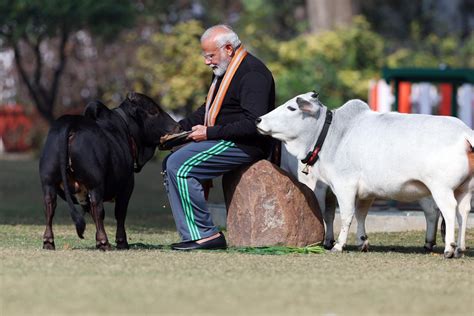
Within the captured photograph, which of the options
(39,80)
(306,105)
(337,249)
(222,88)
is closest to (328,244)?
(337,249)

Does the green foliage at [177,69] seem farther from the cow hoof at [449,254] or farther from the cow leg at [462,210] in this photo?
the cow hoof at [449,254]

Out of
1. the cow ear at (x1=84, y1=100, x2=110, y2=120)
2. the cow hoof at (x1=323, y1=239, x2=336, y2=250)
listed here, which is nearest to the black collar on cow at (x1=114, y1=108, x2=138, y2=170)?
the cow ear at (x1=84, y1=100, x2=110, y2=120)

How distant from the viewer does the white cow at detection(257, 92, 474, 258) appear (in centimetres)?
1212

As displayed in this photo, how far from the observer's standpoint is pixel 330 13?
121ft

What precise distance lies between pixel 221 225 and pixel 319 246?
3.45 meters

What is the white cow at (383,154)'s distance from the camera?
12.1 metres

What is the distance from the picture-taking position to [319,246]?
13.1 metres

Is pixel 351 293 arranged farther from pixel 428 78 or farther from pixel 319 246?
pixel 428 78

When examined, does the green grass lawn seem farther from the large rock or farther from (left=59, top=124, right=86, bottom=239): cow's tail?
the large rock

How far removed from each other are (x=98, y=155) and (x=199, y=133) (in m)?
1.16

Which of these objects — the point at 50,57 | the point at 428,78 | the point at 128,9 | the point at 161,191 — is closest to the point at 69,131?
the point at 428,78

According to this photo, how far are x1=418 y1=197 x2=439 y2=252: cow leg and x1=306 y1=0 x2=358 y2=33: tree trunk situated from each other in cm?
2308

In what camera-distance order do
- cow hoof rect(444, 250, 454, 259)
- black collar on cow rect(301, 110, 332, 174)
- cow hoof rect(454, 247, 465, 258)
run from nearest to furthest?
cow hoof rect(444, 250, 454, 259), cow hoof rect(454, 247, 465, 258), black collar on cow rect(301, 110, 332, 174)

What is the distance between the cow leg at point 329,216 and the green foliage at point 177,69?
20.2 m
